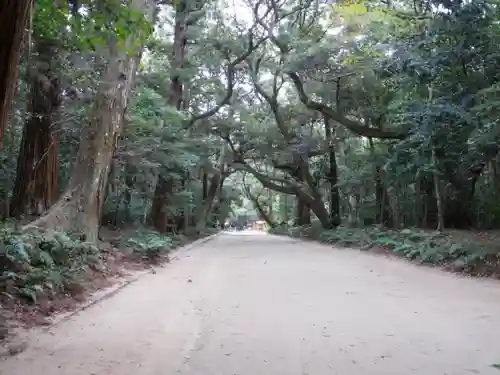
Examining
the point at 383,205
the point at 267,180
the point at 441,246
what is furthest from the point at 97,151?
the point at 267,180

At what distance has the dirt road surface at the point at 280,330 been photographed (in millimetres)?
4512

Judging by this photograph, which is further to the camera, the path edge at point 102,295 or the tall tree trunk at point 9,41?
the path edge at point 102,295

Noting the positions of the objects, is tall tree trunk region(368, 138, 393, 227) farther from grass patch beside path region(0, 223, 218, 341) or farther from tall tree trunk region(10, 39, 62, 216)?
grass patch beside path region(0, 223, 218, 341)

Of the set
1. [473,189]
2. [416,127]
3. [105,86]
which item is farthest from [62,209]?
[473,189]

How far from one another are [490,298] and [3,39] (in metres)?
7.50

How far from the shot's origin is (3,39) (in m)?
3.50

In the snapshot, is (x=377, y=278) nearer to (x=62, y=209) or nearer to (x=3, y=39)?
(x=62, y=209)

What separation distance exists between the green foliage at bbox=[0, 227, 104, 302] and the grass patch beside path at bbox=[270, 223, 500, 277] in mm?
7876

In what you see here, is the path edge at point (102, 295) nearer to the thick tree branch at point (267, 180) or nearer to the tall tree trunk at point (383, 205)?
the tall tree trunk at point (383, 205)

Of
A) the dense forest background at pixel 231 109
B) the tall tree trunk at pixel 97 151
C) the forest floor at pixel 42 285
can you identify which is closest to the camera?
the forest floor at pixel 42 285

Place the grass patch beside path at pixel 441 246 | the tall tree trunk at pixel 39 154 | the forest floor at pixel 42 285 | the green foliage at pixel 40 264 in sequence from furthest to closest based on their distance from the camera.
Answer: the tall tree trunk at pixel 39 154 → the grass patch beside path at pixel 441 246 → the green foliage at pixel 40 264 → the forest floor at pixel 42 285

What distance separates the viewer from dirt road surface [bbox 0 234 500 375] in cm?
451

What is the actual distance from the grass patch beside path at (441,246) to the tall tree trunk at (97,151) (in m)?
7.94

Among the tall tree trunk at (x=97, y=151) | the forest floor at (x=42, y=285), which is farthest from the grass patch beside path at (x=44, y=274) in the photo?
the tall tree trunk at (x=97, y=151)
